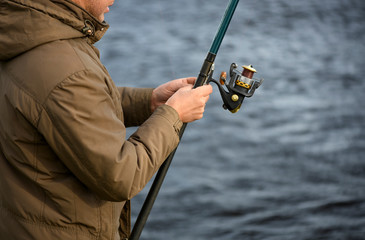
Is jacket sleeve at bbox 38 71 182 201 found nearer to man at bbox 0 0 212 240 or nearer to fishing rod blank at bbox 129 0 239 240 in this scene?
man at bbox 0 0 212 240

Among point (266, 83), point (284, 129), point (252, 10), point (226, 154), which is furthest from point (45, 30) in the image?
point (252, 10)

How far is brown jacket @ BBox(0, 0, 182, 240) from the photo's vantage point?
3.94ft

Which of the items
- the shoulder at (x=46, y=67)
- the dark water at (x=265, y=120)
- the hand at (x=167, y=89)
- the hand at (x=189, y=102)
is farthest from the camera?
the dark water at (x=265, y=120)

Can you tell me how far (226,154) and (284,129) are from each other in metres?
0.60

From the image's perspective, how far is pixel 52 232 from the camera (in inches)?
52.3

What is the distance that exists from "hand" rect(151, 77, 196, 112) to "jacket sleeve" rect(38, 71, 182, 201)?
0.37 m

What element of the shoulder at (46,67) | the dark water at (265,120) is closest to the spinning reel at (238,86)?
the shoulder at (46,67)

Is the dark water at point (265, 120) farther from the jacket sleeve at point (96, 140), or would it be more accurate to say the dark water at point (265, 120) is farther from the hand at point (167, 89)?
the jacket sleeve at point (96, 140)

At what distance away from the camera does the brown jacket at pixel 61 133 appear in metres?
1.20

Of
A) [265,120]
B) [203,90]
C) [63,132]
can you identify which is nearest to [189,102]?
[203,90]

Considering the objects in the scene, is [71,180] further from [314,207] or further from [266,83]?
[266,83]

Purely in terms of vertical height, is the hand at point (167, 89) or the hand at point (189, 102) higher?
the hand at point (189, 102)

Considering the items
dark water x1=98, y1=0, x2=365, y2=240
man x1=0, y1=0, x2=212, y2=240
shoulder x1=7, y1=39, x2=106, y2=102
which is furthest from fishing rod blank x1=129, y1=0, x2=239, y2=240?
dark water x1=98, y1=0, x2=365, y2=240

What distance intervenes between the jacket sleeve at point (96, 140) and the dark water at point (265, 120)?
193 centimetres
